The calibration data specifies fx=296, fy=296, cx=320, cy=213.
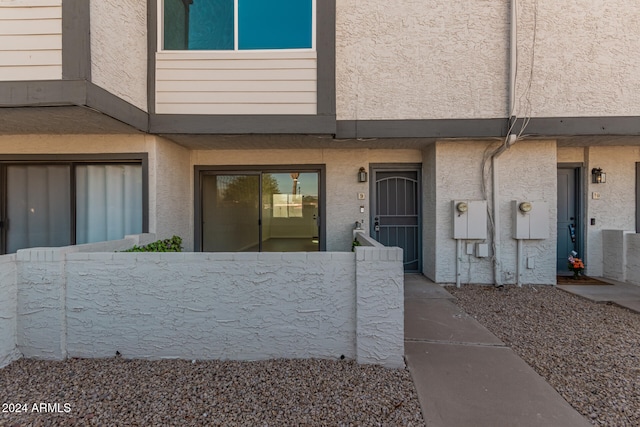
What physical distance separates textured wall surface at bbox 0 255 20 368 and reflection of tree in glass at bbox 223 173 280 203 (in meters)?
3.82

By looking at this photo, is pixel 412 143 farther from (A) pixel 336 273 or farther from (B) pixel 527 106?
(A) pixel 336 273

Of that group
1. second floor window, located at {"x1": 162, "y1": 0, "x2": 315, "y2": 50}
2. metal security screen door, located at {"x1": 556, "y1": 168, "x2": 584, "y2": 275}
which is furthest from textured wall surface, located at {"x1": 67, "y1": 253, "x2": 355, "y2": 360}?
metal security screen door, located at {"x1": 556, "y1": 168, "x2": 584, "y2": 275}

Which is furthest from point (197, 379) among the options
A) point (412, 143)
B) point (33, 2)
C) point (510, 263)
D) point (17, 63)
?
point (510, 263)

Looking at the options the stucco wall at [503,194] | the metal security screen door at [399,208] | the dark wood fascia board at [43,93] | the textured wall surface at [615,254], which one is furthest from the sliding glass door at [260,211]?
the textured wall surface at [615,254]

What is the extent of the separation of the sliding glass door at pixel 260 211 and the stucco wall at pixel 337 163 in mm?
273

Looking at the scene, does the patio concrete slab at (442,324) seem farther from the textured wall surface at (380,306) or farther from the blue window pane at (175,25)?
the blue window pane at (175,25)

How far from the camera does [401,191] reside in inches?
259

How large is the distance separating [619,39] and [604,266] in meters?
4.42

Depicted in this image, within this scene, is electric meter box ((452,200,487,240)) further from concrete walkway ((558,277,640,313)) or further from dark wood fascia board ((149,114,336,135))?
dark wood fascia board ((149,114,336,135))

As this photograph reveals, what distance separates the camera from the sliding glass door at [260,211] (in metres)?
6.51

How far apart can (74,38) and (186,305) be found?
3.42 m

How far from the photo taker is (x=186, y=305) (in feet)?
10.2

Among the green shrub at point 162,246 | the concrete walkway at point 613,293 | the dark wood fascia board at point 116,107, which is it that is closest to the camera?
the dark wood fascia board at point 116,107

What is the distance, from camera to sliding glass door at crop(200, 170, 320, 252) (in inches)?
256
